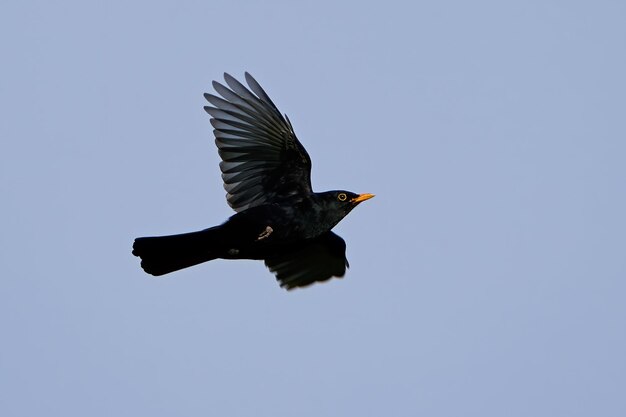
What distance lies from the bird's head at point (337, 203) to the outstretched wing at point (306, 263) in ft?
5.31

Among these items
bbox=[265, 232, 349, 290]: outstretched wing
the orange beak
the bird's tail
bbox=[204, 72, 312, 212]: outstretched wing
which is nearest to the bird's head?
the orange beak

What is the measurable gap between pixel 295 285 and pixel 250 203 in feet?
5.85

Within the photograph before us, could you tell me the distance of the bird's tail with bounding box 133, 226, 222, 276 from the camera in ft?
41.4

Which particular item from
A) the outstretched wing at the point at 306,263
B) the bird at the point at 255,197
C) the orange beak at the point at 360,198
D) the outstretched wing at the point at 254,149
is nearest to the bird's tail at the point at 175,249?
the bird at the point at 255,197

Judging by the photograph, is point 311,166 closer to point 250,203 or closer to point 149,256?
point 250,203

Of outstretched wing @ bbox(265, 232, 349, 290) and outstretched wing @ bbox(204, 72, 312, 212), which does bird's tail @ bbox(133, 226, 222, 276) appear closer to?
outstretched wing @ bbox(204, 72, 312, 212)

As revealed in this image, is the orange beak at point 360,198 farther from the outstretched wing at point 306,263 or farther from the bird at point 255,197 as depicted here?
the outstretched wing at point 306,263

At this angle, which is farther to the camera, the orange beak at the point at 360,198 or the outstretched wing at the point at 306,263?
the outstretched wing at the point at 306,263

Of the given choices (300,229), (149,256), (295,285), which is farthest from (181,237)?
(295,285)

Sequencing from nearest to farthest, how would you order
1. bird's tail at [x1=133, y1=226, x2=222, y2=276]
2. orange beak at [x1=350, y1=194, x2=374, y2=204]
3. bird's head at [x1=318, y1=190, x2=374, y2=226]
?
bird's tail at [x1=133, y1=226, x2=222, y2=276]
bird's head at [x1=318, y1=190, x2=374, y2=226]
orange beak at [x1=350, y1=194, x2=374, y2=204]

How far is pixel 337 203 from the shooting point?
13.4 m

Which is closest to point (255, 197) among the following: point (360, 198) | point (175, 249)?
point (360, 198)

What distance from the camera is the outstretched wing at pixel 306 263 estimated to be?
1510 centimetres

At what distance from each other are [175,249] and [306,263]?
3012mm
